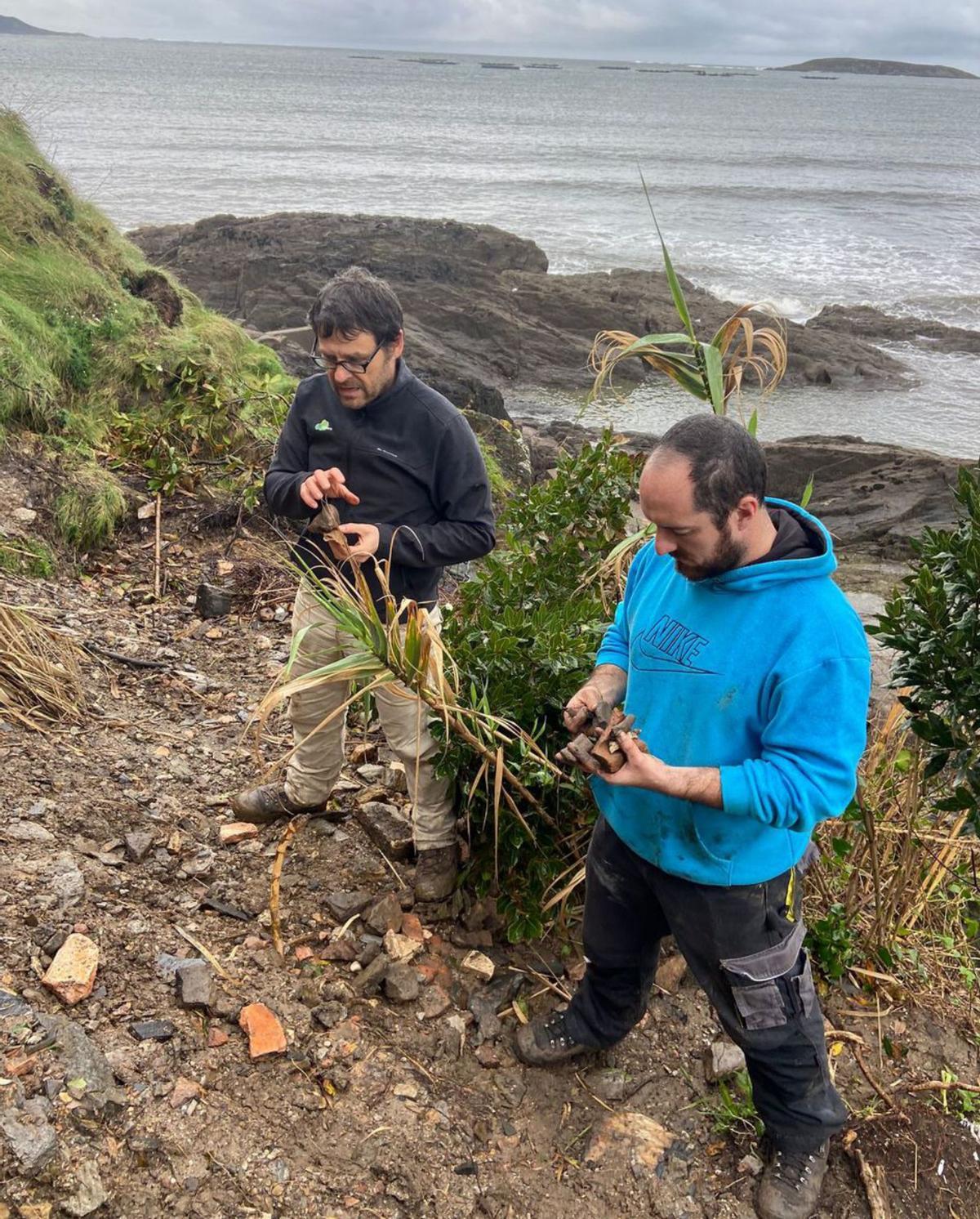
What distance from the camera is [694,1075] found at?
3.12 metres

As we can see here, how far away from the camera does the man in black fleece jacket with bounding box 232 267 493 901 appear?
3.13m

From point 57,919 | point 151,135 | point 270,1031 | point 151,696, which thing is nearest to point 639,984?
point 270,1031

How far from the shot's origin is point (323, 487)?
3080 mm

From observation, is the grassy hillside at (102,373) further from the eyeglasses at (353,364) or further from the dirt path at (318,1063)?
the eyeglasses at (353,364)

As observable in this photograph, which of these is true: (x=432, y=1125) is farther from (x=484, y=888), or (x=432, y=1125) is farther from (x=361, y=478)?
(x=361, y=478)

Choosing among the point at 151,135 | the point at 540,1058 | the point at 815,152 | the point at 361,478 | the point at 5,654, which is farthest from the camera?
the point at 815,152

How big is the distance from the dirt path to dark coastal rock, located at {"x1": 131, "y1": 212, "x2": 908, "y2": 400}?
502 inches

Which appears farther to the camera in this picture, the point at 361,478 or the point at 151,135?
the point at 151,135

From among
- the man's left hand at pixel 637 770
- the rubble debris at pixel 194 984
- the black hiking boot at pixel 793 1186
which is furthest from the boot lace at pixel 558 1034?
the man's left hand at pixel 637 770

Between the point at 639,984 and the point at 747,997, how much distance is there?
0.50 metres

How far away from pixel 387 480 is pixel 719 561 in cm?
142

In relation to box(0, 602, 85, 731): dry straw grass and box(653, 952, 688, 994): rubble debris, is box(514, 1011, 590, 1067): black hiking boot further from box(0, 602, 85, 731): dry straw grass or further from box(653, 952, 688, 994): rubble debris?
box(0, 602, 85, 731): dry straw grass

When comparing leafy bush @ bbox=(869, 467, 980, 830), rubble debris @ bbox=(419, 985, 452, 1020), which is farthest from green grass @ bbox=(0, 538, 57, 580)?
leafy bush @ bbox=(869, 467, 980, 830)

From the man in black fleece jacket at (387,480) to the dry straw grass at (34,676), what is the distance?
136 centimetres
